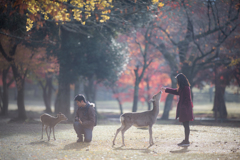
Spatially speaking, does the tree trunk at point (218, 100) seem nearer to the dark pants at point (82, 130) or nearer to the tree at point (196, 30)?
the tree at point (196, 30)

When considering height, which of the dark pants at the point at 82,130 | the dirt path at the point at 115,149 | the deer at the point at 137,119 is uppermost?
the deer at the point at 137,119

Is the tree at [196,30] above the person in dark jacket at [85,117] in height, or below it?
above

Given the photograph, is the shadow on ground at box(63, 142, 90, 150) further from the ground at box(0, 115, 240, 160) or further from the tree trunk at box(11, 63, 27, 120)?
the tree trunk at box(11, 63, 27, 120)

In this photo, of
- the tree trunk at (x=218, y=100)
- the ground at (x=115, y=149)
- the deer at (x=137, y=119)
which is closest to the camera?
the ground at (x=115, y=149)

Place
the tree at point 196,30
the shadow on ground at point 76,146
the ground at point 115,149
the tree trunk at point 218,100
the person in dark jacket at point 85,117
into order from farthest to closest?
the tree trunk at point 218,100, the tree at point 196,30, the person in dark jacket at point 85,117, the shadow on ground at point 76,146, the ground at point 115,149

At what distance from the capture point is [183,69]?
20.9 m

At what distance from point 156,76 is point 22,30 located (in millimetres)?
19954

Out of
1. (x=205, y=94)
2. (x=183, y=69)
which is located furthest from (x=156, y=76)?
(x=205, y=94)

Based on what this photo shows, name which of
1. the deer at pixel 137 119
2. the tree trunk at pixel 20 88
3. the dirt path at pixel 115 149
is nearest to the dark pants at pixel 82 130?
the dirt path at pixel 115 149

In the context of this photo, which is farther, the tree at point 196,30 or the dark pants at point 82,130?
the tree at point 196,30

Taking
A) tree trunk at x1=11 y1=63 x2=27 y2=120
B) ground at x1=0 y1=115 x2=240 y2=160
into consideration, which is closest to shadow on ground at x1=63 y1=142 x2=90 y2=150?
ground at x1=0 y1=115 x2=240 y2=160

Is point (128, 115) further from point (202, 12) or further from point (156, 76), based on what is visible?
point (156, 76)

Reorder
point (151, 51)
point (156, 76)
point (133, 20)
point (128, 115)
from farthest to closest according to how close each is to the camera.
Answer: point (156, 76), point (151, 51), point (133, 20), point (128, 115)

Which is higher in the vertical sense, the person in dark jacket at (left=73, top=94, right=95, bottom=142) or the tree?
the tree
